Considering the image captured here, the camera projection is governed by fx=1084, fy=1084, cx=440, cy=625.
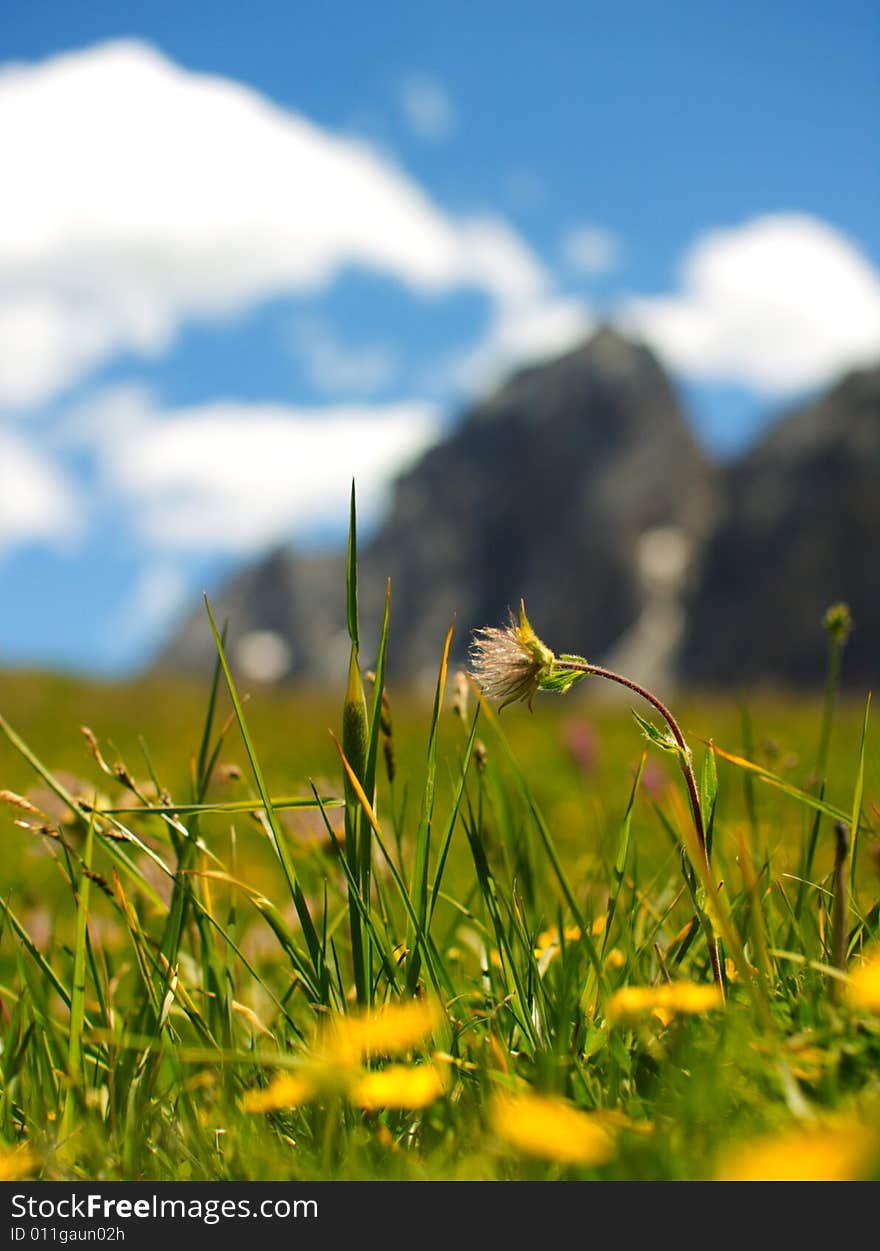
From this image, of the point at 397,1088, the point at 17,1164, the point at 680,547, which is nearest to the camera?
the point at 397,1088

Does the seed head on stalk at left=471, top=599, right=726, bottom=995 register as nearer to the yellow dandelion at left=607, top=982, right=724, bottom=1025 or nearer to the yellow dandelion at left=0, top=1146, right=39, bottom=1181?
the yellow dandelion at left=607, top=982, right=724, bottom=1025

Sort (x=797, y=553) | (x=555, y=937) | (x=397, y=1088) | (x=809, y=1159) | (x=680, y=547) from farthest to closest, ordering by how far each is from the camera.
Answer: (x=680, y=547) < (x=797, y=553) < (x=555, y=937) < (x=397, y=1088) < (x=809, y=1159)

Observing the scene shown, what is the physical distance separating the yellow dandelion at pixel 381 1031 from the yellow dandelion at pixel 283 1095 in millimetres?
51

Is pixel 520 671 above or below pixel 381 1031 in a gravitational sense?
above

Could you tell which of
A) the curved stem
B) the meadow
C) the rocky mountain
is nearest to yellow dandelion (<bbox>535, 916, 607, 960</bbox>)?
the meadow

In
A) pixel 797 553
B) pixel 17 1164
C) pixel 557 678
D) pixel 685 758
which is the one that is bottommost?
pixel 17 1164

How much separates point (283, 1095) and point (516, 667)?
0.64 meters

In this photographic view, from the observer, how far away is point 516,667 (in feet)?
5.10

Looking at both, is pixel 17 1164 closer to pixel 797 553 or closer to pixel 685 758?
pixel 685 758

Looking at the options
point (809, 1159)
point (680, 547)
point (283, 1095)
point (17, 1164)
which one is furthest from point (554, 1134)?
point (680, 547)

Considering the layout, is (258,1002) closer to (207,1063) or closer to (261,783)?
(207,1063)

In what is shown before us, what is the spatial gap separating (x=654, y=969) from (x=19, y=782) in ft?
26.9
